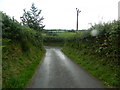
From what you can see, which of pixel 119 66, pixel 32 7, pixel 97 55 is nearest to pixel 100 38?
pixel 97 55

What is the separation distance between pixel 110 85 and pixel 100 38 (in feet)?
15.1

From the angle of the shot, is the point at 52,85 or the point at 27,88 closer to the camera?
the point at 27,88

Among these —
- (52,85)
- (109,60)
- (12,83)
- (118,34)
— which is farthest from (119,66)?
(12,83)

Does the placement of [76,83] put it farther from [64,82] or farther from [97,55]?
[97,55]

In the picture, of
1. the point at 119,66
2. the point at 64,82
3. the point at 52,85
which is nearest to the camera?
the point at 52,85

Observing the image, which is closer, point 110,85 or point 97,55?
point 110,85

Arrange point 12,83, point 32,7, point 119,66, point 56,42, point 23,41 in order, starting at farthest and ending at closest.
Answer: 1. point 32,7
2. point 56,42
3. point 23,41
4. point 119,66
5. point 12,83

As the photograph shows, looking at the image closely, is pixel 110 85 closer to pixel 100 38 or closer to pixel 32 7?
pixel 100 38

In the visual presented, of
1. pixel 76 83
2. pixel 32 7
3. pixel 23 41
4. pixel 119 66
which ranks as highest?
pixel 32 7

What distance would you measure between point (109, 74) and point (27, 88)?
4.06 m

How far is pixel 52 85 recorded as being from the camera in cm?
525

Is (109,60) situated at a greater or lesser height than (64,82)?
greater

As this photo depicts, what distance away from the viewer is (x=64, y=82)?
5625 millimetres

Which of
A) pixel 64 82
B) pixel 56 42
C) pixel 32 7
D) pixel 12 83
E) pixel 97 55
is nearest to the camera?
pixel 12 83
